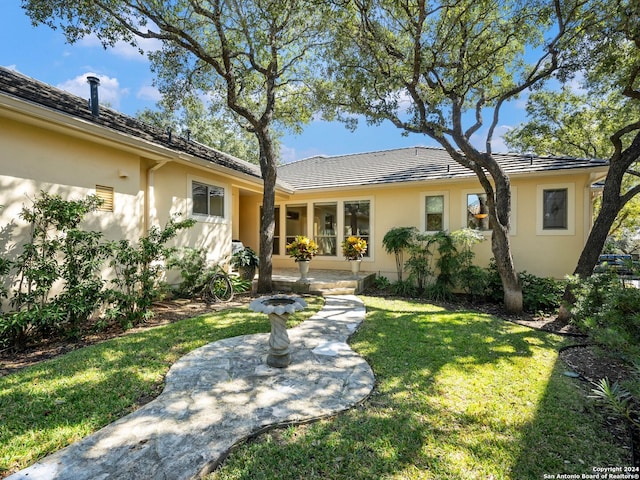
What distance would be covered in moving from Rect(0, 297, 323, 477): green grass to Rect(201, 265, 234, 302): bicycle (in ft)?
8.55

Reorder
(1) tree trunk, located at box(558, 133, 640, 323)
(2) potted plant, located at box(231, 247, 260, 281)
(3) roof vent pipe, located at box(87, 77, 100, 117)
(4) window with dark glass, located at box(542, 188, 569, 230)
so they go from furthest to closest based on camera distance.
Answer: (2) potted plant, located at box(231, 247, 260, 281) < (4) window with dark glass, located at box(542, 188, 569, 230) < (3) roof vent pipe, located at box(87, 77, 100, 117) < (1) tree trunk, located at box(558, 133, 640, 323)

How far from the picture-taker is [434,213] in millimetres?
9891

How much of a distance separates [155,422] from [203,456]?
2.25 ft

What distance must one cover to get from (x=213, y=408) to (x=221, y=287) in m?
5.44

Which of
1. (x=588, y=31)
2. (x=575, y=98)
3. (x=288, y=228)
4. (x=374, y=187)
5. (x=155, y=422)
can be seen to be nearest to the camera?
(x=155, y=422)

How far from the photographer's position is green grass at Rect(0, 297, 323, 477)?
2375 millimetres

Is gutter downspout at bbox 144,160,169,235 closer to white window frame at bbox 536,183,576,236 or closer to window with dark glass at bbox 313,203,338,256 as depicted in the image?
window with dark glass at bbox 313,203,338,256

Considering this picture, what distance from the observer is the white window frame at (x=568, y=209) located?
8.33 metres

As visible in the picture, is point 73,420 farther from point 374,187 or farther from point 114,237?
point 374,187

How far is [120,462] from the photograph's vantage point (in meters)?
2.10

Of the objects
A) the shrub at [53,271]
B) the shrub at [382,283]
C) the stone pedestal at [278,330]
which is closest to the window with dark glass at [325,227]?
the shrub at [382,283]

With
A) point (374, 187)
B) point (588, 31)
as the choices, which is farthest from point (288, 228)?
point (588, 31)

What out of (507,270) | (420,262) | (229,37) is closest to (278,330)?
(507,270)

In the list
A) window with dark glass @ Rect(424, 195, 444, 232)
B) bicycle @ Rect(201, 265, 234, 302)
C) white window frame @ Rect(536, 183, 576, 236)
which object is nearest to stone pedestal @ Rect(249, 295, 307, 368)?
bicycle @ Rect(201, 265, 234, 302)
